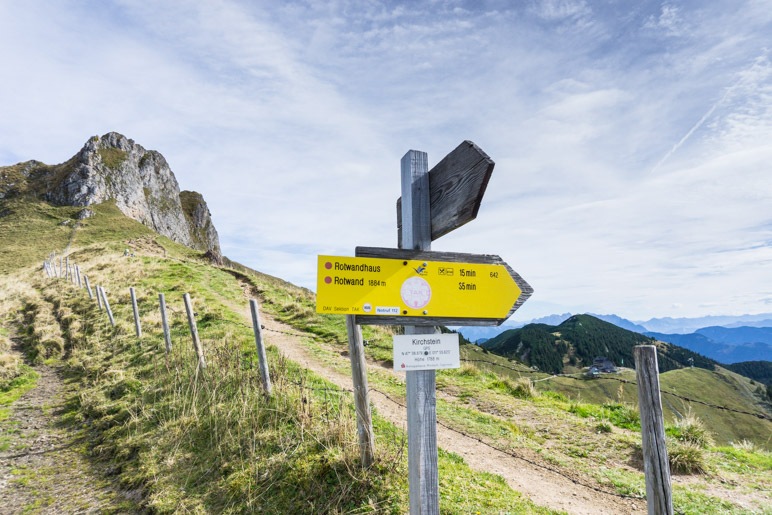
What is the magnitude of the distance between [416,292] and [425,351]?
0.50 metres

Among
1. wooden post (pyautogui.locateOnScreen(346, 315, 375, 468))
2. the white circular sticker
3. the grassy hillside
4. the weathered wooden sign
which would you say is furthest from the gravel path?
the weathered wooden sign

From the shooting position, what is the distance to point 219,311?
57.1 ft

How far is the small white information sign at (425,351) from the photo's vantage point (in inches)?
127

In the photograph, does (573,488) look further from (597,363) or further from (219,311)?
(597,363)

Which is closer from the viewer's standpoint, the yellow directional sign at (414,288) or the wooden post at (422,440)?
the yellow directional sign at (414,288)

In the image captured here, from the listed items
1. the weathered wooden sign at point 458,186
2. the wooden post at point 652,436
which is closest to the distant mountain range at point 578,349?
the wooden post at point 652,436

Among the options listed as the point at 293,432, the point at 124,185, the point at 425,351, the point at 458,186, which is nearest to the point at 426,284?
the point at 425,351

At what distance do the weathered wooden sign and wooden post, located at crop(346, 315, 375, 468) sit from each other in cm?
234

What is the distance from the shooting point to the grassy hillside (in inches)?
207

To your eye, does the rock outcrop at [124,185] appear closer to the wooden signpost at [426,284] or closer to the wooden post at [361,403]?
the wooden post at [361,403]

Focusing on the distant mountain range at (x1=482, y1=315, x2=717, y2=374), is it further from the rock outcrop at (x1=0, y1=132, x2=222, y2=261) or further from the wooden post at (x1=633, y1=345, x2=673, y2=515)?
the wooden post at (x1=633, y1=345, x2=673, y2=515)

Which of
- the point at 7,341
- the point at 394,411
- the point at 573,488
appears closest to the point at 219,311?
the point at 7,341

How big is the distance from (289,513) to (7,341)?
1778 centimetres

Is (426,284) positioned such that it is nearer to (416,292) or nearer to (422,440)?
(416,292)
